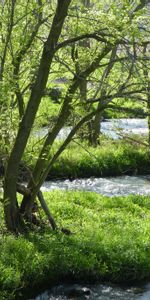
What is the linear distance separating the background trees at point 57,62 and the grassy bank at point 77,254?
3.50 ft

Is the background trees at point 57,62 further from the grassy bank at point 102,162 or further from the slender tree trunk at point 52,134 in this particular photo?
the grassy bank at point 102,162

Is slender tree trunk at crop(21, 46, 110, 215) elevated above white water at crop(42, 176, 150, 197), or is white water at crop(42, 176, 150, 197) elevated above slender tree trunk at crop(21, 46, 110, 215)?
slender tree trunk at crop(21, 46, 110, 215)

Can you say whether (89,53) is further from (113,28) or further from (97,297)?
(97,297)

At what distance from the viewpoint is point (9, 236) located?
10844 millimetres

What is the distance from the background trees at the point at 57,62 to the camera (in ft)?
34.3

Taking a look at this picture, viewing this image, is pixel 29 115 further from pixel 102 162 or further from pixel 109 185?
pixel 102 162

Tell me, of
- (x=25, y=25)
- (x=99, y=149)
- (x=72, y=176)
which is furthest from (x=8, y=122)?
(x=99, y=149)

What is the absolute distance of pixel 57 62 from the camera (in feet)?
40.5

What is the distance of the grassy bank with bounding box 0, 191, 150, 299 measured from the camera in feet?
33.2

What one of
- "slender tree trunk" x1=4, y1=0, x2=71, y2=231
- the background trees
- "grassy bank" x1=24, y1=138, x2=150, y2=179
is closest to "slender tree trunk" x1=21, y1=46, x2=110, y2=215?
the background trees

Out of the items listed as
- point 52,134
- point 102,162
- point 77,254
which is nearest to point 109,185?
point 102,162

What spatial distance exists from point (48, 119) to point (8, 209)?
3.05m

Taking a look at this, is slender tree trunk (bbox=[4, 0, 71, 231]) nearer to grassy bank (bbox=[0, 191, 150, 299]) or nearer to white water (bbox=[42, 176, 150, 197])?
grassy bank (bbox=[0, 191, 150, 299])

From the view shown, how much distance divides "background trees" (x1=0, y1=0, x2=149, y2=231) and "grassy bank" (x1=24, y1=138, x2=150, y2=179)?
313 inches
